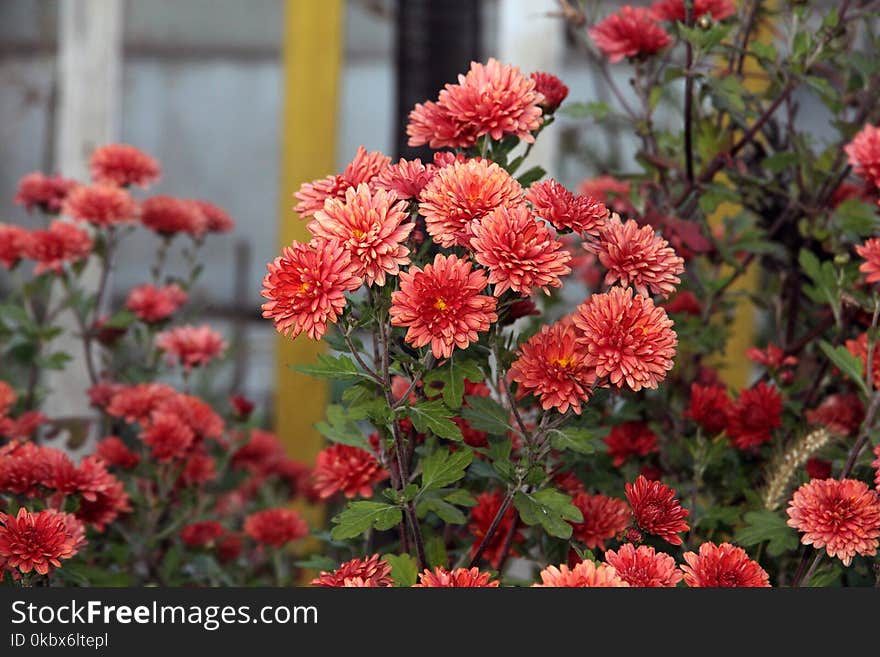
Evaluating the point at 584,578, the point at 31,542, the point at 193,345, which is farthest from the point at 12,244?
the point at 584,578

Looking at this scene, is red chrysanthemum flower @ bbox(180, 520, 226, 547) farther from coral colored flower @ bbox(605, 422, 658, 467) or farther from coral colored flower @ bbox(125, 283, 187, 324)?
coral colored flower @ bbox(605, 422, 658, 467)

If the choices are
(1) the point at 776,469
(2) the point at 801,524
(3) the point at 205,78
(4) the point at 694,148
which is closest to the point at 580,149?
(4) the point at 694,148

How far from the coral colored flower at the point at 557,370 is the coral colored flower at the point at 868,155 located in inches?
18.4

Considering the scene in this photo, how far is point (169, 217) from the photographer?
1.64m

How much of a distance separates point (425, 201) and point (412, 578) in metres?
0.33

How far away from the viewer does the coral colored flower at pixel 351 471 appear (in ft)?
3.67

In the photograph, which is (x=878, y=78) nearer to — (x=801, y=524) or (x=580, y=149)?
(x=801, y=524)

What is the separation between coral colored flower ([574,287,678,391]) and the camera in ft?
2.77

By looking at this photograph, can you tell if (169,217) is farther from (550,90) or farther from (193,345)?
(550,90)

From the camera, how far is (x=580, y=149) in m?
2.83

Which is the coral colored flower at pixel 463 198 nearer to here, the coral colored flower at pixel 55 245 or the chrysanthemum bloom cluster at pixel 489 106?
the chrysanthemum bloom cluster at pixel 489 106

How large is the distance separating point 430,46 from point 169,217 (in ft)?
2.51

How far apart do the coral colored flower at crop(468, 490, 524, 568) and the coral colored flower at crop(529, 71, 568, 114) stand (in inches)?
17.1

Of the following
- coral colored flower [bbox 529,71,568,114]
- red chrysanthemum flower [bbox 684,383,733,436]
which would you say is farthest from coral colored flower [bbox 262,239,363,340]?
red chrysanthemum flower [bbox 684,383,733,436]
